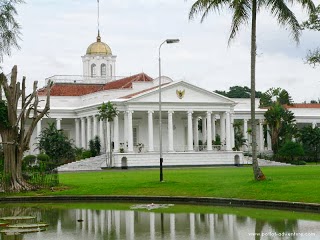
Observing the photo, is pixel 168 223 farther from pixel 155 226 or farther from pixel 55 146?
pixel 55 146

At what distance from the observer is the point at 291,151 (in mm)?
75625

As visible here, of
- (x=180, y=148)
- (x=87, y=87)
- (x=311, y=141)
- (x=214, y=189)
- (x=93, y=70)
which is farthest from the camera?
(x=93, y=70)

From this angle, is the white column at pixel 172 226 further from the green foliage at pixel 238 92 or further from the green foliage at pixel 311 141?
the green foliage at pixel 238 92

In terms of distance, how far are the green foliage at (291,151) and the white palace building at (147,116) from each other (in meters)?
4.68

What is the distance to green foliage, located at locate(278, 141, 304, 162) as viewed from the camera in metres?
75.4

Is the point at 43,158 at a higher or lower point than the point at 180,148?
lower

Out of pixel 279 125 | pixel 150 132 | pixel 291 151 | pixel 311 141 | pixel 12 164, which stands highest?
pixel 279 125

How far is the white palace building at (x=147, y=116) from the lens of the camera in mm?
73312

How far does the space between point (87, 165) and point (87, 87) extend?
2489 cm

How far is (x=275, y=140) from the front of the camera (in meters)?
82.6

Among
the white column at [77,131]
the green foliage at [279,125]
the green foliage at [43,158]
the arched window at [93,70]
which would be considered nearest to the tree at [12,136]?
the green foliage at [43,158]

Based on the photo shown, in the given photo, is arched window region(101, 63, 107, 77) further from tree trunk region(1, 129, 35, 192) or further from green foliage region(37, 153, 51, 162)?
tree trunk region(1, 129, 35, 192)

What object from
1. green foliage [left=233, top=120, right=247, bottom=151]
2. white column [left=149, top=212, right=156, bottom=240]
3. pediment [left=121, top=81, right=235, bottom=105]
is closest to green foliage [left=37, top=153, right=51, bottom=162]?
pediment [left=121, top=81, right=235, bottom=105]

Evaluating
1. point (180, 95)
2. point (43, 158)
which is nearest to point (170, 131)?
point (180, 95)
